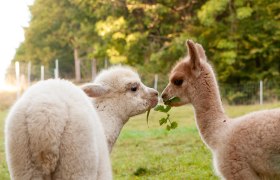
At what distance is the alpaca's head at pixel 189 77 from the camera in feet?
17.7

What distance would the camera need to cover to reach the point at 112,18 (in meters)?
29.9

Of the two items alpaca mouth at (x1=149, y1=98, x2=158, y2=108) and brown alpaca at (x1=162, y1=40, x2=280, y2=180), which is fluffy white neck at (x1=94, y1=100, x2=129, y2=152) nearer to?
alpaca mouth at (x1=149, y1=98, x2=158, y2=108)

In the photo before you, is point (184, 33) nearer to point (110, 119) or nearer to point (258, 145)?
point (110, 119)

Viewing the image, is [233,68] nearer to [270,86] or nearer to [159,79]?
[270,86]

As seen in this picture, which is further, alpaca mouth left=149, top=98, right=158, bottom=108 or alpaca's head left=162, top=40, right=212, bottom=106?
alpaca mouth left=149, top=98, right=158, bottom=108

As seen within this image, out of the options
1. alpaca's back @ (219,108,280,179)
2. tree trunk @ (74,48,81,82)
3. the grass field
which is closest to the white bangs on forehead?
alpaca's back @ (219,108,280,179)

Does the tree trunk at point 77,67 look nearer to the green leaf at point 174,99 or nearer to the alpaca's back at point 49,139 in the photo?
the green leaf at point 174,99

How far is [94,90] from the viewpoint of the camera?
5098 mm

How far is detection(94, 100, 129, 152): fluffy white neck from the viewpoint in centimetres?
516

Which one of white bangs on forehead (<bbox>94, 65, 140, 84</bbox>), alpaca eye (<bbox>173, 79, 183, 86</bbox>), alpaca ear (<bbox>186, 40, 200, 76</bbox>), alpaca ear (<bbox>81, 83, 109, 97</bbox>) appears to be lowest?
alpaca ear (<bbox>81, 83, 109, 97</bbox>)

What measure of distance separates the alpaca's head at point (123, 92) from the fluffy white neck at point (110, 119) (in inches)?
1.0

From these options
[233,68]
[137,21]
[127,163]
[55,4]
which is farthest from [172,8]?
[127,163]

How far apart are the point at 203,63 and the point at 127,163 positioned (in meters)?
4.10

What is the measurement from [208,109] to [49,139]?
241 cm
